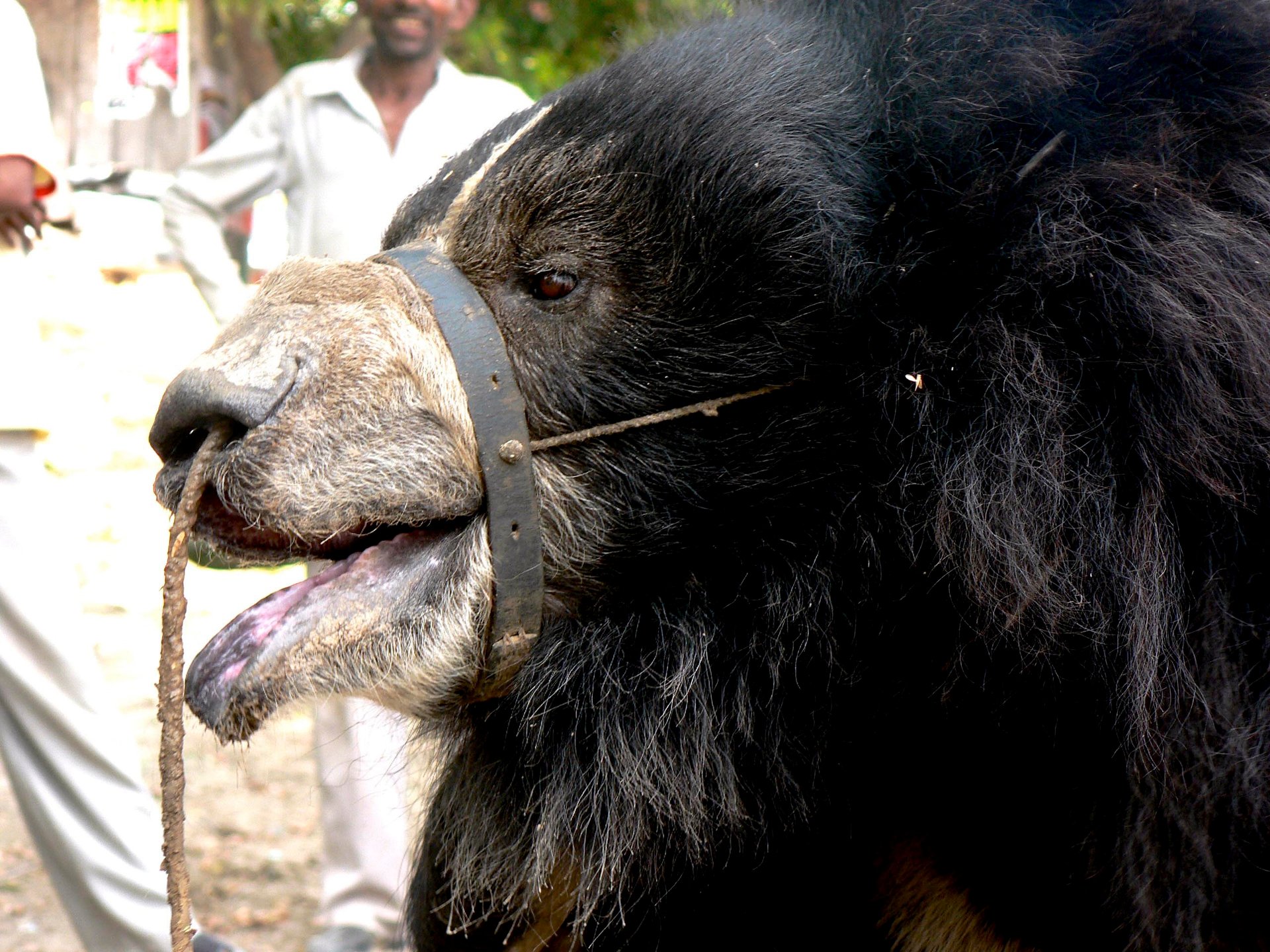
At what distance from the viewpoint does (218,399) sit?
1.81 meters

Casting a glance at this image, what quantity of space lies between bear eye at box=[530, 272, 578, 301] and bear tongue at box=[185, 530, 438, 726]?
0.42 meters

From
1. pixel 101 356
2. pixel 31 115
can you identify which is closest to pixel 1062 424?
pixel 31 115

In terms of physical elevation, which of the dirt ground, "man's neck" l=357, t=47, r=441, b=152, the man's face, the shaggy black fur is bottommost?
the dirt ground

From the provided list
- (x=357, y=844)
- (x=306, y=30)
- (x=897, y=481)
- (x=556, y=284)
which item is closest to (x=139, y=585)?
(x=357, y=844)

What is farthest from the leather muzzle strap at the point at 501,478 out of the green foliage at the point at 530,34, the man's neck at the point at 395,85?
the green foliage at the point at 530,34

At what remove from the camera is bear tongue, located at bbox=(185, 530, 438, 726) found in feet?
6.02

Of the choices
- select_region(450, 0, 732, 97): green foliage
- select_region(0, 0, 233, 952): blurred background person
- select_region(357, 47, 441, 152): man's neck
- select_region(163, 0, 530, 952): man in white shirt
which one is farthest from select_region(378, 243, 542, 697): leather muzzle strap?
select_region(450, 0, 732, 97): green foliage

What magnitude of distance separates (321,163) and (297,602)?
2.90m

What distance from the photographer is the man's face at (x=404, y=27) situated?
461 centimetres

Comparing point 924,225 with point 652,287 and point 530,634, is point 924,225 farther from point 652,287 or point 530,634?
point 530,634

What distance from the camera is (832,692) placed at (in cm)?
188

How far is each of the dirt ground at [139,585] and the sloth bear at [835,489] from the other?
219 cm

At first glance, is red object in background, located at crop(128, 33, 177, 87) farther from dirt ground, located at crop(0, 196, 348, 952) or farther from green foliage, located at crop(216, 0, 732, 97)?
dirt ground, located at crop(0, 196, 348, 952)

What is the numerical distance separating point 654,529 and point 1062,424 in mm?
618
